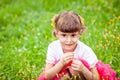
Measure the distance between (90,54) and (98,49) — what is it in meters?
1.08

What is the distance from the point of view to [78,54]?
4434 millimetres

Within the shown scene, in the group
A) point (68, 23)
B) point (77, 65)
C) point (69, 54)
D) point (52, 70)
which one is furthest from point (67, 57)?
point (68, 23)

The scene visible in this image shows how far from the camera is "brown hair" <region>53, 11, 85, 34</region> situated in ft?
13.5

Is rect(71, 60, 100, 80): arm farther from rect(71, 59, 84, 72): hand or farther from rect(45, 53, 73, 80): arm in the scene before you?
rect(45, 53, 73, 80): arm

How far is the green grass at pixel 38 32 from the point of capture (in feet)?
17.3

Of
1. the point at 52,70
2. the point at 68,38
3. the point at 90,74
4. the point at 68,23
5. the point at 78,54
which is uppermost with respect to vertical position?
the point at 68,23

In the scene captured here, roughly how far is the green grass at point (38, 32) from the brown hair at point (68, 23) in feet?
3.41

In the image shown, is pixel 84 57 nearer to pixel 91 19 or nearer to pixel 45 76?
pixel 45 76

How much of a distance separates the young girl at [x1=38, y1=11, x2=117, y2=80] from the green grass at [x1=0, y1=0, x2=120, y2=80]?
2.22 ft

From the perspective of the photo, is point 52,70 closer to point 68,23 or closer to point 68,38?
point 68,38

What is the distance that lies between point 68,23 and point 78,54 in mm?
494

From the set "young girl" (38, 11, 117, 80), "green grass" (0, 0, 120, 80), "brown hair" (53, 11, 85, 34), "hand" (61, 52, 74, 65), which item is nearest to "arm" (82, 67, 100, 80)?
"young girl" (38, 11, 117, 80)

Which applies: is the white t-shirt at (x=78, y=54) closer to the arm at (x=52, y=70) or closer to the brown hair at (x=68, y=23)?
the arm at (x=52, y=70)

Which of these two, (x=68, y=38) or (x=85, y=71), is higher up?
(x=68, y=38)
